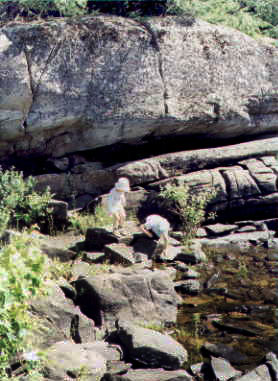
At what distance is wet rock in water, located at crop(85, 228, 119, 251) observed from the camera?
15.0 metres

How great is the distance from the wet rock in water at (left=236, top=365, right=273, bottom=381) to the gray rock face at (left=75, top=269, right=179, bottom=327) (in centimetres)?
251

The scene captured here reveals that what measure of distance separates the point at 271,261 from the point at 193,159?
4.52m

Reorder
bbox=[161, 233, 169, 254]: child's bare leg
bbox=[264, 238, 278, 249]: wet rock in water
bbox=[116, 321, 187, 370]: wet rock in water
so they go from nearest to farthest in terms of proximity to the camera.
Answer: bbox=[116, 321, 187, 370]: wet rock in water
bbox=[161, 233, 169, 254]: child's bare leg
bbox=[264, 238, 278, 249]: wet rock in water

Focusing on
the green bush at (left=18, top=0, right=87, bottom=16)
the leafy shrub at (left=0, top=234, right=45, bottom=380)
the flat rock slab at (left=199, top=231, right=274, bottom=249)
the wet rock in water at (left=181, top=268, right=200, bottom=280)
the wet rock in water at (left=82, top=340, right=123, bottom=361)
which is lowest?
the flat rock slab at (left=199, top=231, right=274, bottom=249)

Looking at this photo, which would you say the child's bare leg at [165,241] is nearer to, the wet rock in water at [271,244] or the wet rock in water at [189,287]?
the wet rock in water at [189,287]

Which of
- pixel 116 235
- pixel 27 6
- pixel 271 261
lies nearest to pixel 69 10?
pixel 27 6

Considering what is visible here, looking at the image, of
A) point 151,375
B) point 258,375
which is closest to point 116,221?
point 151,375

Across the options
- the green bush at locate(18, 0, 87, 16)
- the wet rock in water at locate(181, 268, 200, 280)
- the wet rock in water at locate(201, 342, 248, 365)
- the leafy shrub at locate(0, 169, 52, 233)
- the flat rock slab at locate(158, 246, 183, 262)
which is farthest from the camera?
the green bush at locate(18, 0, 87, 16)

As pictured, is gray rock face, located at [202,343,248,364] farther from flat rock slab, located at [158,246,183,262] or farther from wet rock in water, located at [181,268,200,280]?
flat rock slab, located at [158,246,183,262]

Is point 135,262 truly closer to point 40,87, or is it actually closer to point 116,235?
point 116,235

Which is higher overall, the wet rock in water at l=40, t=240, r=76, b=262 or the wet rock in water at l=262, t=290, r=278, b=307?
the wet rock in water at l=40, t=240, r=76, b=262

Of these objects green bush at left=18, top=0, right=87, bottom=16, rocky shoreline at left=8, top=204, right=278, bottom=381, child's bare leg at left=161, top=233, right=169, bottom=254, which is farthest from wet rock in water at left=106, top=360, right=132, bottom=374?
green bush at left=18, top=0, right=87, bottom=16

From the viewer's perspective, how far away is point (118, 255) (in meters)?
14.0

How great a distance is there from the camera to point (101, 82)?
58.9 feet
